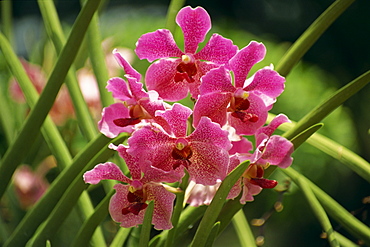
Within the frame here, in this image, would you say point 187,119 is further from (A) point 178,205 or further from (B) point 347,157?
(B) point 347,157

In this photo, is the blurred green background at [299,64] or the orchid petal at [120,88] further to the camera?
the blurred green background at [299,64]

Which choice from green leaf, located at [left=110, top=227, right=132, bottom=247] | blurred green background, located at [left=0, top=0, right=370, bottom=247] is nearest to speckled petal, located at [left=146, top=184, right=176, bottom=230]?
green leaf, located at [left=110, top=227, right=132, bottom=247]

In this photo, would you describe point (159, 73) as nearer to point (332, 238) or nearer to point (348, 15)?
point (332, 238)

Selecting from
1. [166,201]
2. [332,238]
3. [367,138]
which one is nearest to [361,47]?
[367,138]

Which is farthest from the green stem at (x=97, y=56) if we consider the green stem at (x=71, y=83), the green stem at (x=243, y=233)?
the green stem at (x=243, y=233)

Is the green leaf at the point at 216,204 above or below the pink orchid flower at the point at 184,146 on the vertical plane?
below

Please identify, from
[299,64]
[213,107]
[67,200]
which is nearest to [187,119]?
[213,107]

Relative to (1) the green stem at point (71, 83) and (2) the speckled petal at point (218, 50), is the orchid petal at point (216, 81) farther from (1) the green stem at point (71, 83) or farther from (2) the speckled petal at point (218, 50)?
(1) the green stem at point (71, 83)
